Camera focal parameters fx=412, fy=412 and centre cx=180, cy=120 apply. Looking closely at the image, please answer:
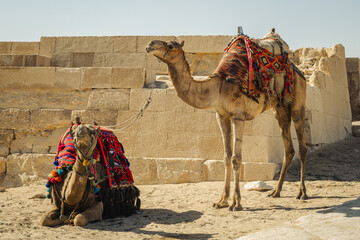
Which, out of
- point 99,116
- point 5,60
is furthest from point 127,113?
point 5,60

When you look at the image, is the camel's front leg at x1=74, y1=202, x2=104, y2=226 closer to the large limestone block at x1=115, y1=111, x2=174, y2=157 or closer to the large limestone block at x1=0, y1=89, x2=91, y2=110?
the large limestone block at x1=115, y1=111, x2=174, y2=157

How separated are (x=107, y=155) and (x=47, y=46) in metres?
5.44

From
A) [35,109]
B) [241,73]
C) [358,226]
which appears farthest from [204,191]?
[35,109]

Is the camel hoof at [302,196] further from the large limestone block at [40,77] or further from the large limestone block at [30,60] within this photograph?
the large limestone block at [30,60]

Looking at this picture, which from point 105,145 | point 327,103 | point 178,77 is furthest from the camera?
point 327,103

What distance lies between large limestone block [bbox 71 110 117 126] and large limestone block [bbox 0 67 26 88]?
4.82 ft

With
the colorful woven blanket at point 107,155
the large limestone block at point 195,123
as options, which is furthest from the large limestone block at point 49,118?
the colorful woven blanket at point 107,155

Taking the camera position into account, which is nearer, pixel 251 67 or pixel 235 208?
pixel 235 208

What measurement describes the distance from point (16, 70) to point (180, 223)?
5.73 meters

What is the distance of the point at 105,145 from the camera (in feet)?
19.9

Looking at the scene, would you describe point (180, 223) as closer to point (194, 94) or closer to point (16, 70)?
point (194, 94)

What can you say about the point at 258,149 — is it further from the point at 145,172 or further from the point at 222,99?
the point at 222,99

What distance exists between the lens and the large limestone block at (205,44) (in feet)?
31.1

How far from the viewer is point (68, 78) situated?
8.84 m
